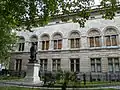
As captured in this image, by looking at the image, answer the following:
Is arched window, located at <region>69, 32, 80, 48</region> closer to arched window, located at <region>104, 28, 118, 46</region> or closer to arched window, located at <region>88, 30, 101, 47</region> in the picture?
arched window, located at <region>88, 30, 101, 47</region>

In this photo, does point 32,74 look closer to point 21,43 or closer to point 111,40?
point 111,40

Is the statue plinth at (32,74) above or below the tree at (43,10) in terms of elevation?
below

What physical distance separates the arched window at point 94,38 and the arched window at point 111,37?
3.95 ft

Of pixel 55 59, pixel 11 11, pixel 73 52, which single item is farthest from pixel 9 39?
pixel 11 11

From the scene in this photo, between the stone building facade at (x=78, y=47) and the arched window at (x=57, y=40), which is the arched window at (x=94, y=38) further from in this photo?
the arched window at (x=57, y=40)

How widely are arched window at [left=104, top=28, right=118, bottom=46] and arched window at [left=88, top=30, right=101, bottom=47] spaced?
1.21m

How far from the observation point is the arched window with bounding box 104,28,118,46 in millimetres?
24530

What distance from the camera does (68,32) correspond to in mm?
28125

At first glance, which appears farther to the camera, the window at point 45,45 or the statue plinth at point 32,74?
the window at point 45,45

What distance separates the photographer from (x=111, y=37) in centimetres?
2478

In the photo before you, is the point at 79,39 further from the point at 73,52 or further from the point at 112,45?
the point at 112,45

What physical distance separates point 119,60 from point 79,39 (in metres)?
7.14

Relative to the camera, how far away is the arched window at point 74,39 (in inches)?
1073

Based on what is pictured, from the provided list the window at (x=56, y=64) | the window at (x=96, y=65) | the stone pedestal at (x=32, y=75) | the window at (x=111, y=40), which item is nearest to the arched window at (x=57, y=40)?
the window at (x=56, y=64)
